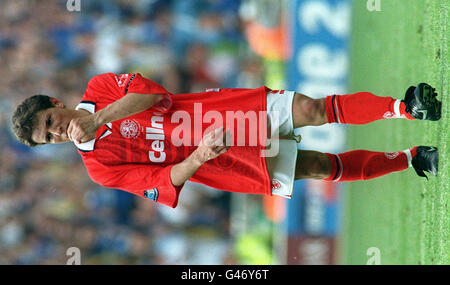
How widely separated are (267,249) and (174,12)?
10.4 ft

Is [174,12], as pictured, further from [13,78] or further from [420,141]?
[420,141]

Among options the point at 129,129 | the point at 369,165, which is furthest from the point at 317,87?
the point at 129,129

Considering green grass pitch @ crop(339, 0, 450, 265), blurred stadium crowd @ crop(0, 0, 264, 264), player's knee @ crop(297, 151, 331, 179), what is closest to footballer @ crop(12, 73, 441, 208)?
player's knee @ crop(297, 151, 331, 179)

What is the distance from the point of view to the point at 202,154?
191 cm

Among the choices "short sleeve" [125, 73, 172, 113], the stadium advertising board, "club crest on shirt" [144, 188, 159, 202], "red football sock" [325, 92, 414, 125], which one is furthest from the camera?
the stadium advertising board

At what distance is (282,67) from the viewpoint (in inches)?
208

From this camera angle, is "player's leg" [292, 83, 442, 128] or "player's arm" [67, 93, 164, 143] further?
"player's leg" [292, 83, 442, 128]

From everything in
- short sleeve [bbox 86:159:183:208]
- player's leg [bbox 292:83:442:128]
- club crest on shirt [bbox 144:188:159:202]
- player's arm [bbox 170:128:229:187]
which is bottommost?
club crest on shirt [bbox 144:188:159:202]

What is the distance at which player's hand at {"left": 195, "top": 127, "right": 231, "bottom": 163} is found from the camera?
1.85 meters

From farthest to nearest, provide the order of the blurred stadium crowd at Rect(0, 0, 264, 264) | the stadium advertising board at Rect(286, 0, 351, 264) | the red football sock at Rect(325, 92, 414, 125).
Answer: the blurred stadium crowd at Rect(0, 0, 264, 264)
the stadium advertising board at Rect(286, 0, 351, 264)
the red football sock at Rect(325, 92, 414, 125)

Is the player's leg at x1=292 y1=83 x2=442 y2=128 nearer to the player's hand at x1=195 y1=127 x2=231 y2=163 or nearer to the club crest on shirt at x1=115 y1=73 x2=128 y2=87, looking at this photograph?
the player's hand at x1=195 y1=127 x2=231 y2=163

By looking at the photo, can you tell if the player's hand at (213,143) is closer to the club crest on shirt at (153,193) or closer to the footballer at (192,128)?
the footballer at (192,128)

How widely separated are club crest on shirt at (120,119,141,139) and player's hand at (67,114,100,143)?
0.26m

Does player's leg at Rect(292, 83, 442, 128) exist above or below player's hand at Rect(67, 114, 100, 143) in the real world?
above
